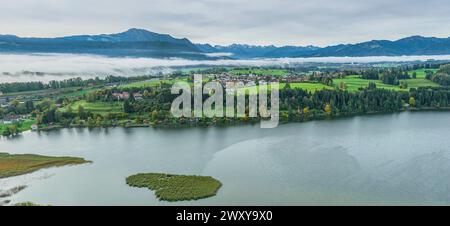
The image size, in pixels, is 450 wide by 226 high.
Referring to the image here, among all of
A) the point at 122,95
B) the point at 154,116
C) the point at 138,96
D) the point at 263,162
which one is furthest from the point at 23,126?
the point at 263,162

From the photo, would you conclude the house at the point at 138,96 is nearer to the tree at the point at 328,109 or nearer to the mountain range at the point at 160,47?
the tree at the point at 328,109

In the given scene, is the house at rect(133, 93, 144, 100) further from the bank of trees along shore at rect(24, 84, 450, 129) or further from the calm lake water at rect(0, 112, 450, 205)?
the calm lake water at rect(0, 112, 450, 205)

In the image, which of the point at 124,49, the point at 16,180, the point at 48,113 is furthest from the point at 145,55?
the point at 16,180

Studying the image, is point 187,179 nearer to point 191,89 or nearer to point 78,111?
point 78,111

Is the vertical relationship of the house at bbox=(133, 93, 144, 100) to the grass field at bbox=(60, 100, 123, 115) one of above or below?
above

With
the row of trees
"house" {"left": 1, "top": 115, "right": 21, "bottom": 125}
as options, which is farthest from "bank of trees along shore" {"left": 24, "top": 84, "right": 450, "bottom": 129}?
the row of trees

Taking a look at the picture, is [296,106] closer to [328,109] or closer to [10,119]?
[328,109]
